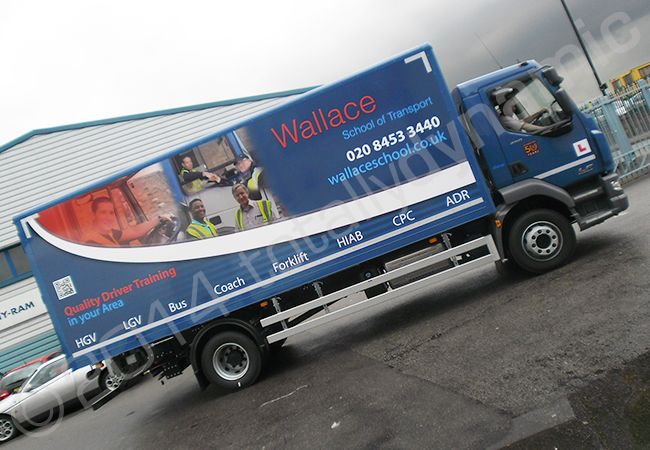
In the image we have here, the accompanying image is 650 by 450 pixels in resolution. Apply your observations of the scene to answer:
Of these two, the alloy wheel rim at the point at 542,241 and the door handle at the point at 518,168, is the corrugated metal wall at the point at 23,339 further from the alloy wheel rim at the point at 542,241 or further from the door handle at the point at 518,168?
the door handle at the point at 518,168

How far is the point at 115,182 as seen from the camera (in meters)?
6.81

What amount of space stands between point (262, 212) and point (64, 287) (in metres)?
2.99

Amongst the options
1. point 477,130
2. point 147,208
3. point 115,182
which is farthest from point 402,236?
point 115,182

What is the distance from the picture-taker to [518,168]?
714cm

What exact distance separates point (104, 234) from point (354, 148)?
3.65m

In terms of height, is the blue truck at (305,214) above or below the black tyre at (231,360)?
above

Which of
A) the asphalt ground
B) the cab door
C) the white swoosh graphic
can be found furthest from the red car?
the cab door

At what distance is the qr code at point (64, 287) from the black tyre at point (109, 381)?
4.52 ft

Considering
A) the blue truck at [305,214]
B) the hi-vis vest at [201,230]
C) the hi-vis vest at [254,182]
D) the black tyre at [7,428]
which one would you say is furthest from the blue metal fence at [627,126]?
the black tyre at [7,428]

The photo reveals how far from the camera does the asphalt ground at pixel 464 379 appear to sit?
383cm

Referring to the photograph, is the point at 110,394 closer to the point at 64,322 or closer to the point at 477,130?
the point at 64,322

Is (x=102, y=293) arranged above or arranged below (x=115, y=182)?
below

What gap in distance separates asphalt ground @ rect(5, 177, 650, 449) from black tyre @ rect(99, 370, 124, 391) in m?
0.57

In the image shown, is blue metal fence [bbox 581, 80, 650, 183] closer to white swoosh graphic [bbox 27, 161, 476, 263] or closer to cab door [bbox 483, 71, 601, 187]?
cab door [bbox 483, 71, 601, 187]
